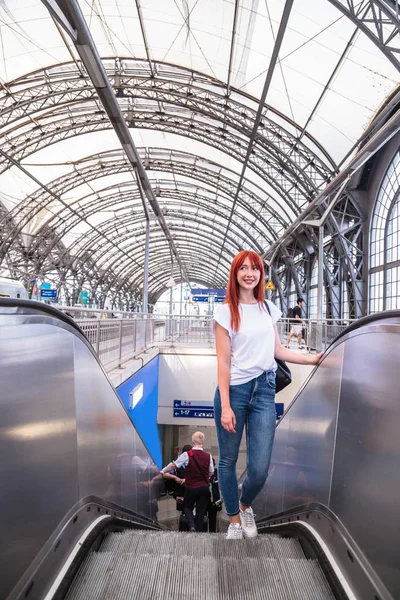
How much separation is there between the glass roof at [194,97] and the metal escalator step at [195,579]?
1331 centimetres

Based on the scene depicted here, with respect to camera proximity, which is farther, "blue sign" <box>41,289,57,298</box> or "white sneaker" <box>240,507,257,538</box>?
"blue sign" <box>41,289,57,298</box>

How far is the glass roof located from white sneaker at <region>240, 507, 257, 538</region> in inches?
505

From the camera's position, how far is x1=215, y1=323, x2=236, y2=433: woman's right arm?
2811mm

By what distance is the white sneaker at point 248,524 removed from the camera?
307 centimetres

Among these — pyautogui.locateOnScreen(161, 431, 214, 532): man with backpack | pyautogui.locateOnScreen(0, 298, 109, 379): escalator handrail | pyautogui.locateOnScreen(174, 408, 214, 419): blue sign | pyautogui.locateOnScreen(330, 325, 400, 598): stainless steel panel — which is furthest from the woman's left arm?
pyautogui.locateOnScreen(174, 408, 214, 419): blue sign

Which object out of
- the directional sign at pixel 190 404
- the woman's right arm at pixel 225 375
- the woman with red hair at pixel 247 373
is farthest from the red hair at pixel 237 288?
the directional sign at pixel 190 404

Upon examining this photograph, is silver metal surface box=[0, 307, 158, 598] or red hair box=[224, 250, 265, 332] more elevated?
red hair box=[224, 250, 265, 332]

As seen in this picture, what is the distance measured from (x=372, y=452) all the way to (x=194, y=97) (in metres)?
21.1

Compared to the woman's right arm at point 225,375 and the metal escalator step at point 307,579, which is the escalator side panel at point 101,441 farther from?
the metal escalator step at point 307,579

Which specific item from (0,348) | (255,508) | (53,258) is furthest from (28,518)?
(53,258)

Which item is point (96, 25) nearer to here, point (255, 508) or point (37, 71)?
point (37, 71)

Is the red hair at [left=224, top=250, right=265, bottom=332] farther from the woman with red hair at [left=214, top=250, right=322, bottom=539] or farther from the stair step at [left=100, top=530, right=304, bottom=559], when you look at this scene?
the stair step at [left=100, top=530, right=304, bottom=559]

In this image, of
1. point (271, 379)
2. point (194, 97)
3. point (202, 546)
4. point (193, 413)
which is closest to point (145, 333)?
point (193, 413)

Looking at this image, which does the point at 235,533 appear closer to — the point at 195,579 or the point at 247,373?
the point at 195,579
